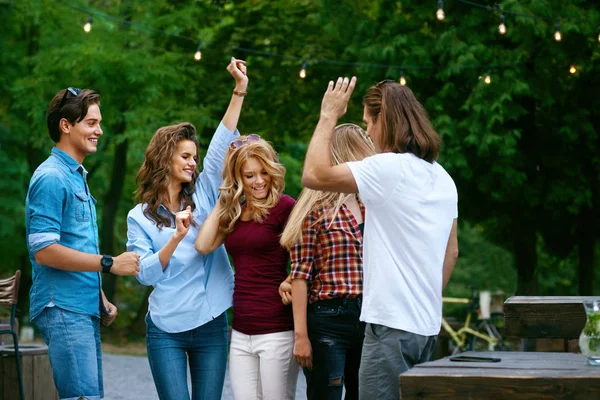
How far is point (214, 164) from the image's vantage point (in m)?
5.09

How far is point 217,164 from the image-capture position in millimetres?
5082

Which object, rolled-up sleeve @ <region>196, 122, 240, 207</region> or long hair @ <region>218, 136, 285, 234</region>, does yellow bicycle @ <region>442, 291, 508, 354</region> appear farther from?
long hair @ <region>218, 136, 285, 234</region>

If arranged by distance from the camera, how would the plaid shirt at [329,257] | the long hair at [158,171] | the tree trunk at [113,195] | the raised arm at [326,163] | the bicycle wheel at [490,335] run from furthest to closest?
the tree trunk at [113,195], the bicycle wheel at [490,335], the long hair at [158,171], the plaid shirt at [329,257], the raised arm at [326,163]

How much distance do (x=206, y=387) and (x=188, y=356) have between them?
0.69 ft

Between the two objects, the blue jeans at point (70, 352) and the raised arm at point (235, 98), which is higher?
the raised arm at point (235, 98)

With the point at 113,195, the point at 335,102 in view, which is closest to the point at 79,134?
the point at 335,102

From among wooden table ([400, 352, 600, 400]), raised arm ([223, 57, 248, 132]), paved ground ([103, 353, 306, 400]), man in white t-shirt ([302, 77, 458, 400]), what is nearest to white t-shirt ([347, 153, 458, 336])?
man in white t-shirt ([302, 77, 458, 400])

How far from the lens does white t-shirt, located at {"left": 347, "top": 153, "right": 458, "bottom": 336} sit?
3.57 metres

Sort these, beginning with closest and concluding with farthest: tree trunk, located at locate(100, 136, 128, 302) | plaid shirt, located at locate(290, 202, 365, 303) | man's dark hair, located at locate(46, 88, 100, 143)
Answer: man's dark hair, located at locate(46, 88, 100, 143) → plaid shirt, located at locate(290, 202, 365, 303) → tree trunk, located at locate(100, 136, 128, 302)

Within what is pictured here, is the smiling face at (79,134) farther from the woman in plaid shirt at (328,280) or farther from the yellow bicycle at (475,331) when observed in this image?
the yellow bicycle at (475,331)

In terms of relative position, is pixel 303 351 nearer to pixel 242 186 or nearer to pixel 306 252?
pixel 306 252

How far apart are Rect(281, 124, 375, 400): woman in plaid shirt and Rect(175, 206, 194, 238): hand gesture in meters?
0.43

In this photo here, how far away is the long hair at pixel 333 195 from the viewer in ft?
15.2

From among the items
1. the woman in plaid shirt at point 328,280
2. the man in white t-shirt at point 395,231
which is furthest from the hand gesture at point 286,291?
the man in white t-shirt at point 395,231
